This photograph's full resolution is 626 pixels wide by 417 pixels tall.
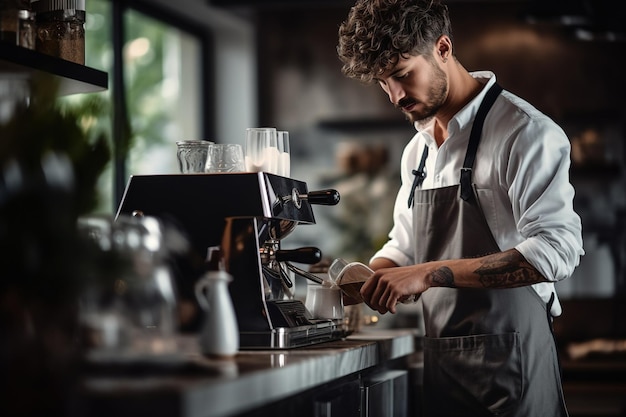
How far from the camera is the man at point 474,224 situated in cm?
223

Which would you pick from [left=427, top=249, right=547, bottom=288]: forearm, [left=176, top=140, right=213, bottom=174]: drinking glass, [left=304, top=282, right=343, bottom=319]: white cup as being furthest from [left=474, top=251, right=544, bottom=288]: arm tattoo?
[left=176, top=140, right=213, bottom=174]: drinking glass

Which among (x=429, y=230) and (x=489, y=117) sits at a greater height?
(x=489, y=117)

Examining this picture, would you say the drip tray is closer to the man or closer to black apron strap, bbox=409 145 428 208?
the man

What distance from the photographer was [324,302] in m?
2.36

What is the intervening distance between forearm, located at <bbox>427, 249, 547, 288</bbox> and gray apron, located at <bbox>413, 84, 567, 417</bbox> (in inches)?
4.7

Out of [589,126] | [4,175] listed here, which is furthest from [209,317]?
[589,126]

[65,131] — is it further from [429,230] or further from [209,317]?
[429,230]

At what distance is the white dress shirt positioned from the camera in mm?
2203

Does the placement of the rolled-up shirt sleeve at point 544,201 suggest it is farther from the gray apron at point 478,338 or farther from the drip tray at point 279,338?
the drip tray at point 279,338

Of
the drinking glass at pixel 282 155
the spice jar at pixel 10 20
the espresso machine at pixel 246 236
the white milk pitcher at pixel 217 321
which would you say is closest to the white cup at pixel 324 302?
the espresso machine at pixel 246 236

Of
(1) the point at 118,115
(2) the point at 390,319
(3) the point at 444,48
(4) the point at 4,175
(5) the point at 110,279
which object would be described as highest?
(3) the point at 444,48

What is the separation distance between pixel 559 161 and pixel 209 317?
1003 millimetres

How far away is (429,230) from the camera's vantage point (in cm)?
249

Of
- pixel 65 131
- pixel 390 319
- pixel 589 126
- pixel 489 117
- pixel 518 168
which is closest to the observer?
pixel 65 131
